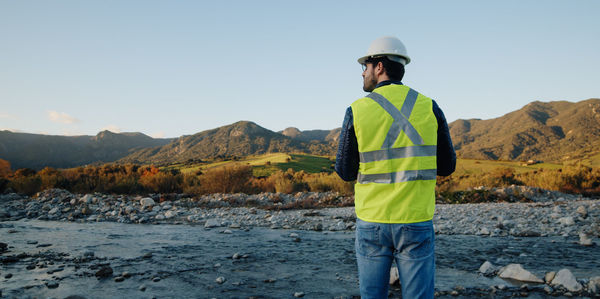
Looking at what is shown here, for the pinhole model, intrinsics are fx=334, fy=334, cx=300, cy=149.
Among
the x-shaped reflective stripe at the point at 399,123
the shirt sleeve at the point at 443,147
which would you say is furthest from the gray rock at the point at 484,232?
the x-shaped reflective stripe at the point at 399,123

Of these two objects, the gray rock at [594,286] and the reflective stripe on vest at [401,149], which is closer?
the reflective stripe on vest at [401,149]

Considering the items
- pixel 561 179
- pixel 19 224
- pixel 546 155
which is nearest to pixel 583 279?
pixel 19 224

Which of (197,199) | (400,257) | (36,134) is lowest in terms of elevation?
(197,199)

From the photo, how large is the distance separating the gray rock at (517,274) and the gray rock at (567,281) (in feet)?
0.60

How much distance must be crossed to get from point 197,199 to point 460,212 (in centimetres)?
1166

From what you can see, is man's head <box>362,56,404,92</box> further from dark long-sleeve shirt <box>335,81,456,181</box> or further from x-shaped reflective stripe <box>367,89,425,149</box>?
x-shaped reflective stripe <box>367,89,425,149</box>

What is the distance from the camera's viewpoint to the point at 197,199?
1642cm

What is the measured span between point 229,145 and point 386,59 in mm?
120566

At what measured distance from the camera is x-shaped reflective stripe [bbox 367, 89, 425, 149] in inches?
86.4

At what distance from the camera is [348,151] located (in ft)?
7.91

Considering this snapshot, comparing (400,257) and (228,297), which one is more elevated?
(400,257)

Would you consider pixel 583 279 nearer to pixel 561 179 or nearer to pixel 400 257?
pixel 400 257

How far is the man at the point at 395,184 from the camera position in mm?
2160

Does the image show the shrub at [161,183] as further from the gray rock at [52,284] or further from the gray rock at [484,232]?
the gray rock at [484,232]
